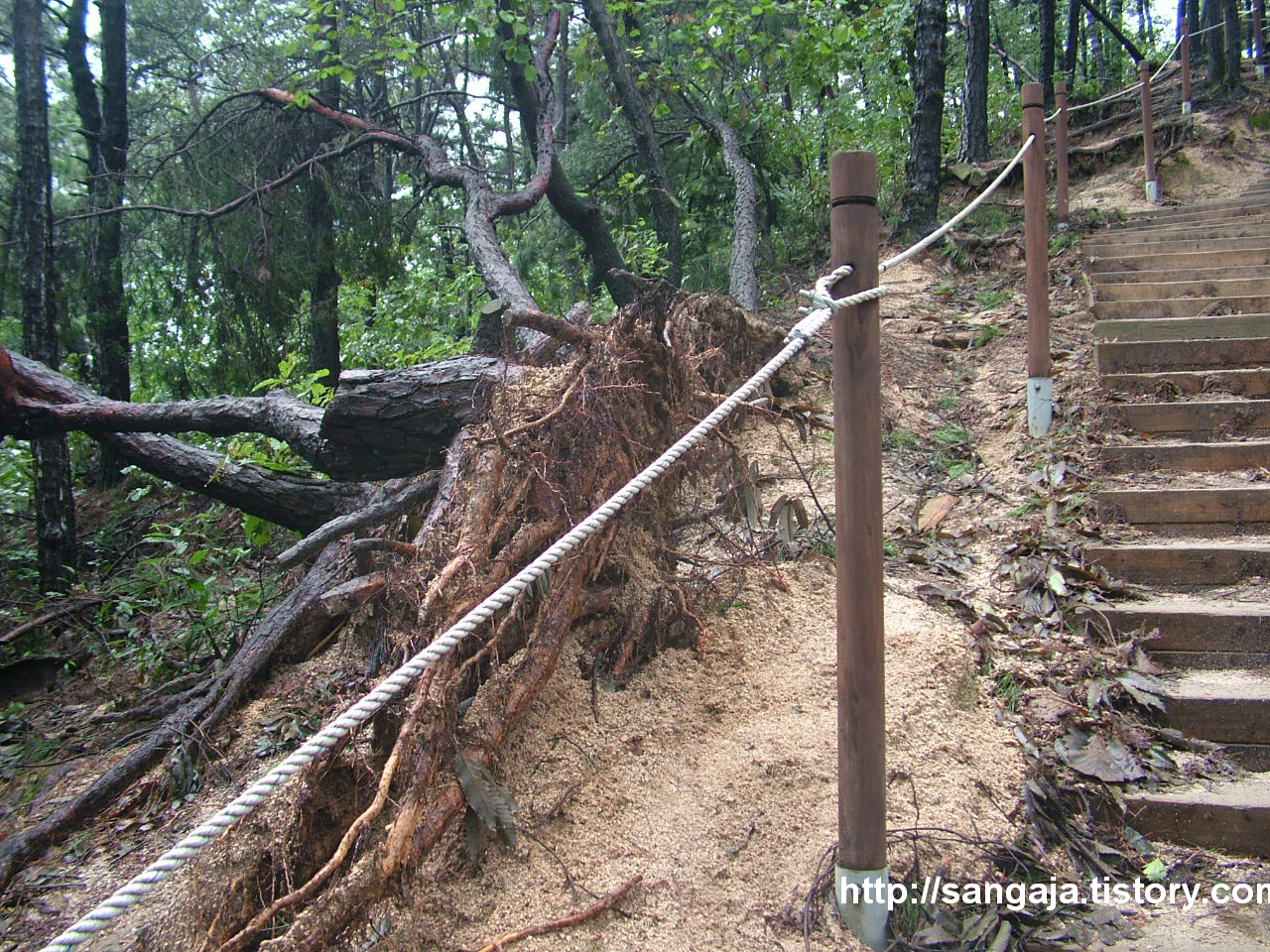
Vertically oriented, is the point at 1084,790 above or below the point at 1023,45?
below

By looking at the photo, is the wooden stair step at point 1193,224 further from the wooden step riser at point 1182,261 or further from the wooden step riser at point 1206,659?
the wooden step riser at point 1206,659

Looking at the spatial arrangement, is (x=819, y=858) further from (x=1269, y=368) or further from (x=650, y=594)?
(x=1269, y=368)

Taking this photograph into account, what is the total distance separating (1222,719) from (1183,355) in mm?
2621

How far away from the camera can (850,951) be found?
1.88m

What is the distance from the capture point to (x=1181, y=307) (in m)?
5.18

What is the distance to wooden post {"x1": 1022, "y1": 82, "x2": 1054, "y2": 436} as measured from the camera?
418 cm

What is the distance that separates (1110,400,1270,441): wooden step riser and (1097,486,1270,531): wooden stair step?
587 millimetres

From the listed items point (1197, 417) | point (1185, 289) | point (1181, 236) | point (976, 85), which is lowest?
point (1197, 417)

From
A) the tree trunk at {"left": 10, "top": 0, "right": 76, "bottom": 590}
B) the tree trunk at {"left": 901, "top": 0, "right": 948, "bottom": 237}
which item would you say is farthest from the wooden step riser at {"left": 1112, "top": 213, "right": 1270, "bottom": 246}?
the tree trunk at {"left": 10, "top": 0, "right": 76, "bottom": 590}

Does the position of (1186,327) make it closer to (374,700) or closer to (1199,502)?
(1199,502)

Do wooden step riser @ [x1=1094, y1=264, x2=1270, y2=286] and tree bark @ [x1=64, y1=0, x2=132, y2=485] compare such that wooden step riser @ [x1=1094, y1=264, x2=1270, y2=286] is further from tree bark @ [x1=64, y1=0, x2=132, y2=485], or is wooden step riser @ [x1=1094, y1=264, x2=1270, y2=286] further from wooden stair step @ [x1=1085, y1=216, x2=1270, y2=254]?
tree bark @ [x1=64, y1=0, x2=132, y2=485]

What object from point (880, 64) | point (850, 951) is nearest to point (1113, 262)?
point (850, 951)

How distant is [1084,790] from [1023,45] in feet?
82.8

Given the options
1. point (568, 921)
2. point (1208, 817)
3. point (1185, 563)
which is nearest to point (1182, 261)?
point (1185, 563)
